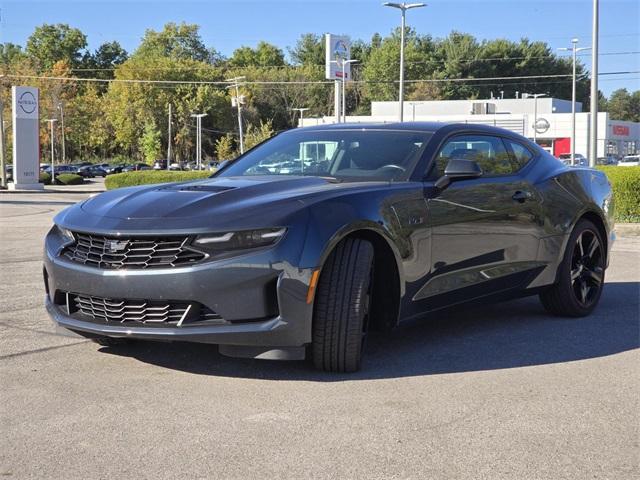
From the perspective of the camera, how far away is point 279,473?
3.15 metres

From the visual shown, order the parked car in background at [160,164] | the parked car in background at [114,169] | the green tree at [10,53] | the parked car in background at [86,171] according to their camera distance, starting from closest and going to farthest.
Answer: the parked car in background at [86,171]
the parked car in background at [114,169]
the parked car in background at [160,164]
the green tree at [10,53]

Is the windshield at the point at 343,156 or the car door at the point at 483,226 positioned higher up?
the windshield at the point at 343,156

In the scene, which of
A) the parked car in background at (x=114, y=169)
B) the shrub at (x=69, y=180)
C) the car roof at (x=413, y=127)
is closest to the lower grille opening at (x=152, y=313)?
the car roof at (x=413, y=127)

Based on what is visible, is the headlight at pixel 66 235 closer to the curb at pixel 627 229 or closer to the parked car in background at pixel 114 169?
the curb at pixel 627 229

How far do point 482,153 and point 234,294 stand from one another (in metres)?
2.54

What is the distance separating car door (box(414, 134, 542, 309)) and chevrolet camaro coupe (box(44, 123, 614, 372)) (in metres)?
0.01

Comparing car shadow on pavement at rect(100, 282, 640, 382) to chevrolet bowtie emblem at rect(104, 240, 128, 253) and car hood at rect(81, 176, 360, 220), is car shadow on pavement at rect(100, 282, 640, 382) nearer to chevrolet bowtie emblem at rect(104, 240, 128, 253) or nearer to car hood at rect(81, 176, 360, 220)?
chevrolet bowtie emblem at rect(104, 240, 128, 253)

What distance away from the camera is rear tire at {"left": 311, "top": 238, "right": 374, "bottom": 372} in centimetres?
432

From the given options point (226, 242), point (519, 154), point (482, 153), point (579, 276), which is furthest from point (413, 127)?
point (226, 242)

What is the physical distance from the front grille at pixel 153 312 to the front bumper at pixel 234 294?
0.10 ft

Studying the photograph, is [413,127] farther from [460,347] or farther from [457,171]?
[460,347]

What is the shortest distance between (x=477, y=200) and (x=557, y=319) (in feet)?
5.05

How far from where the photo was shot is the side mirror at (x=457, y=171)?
5109 mm

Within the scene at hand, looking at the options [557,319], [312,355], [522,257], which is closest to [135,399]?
[312,355]
